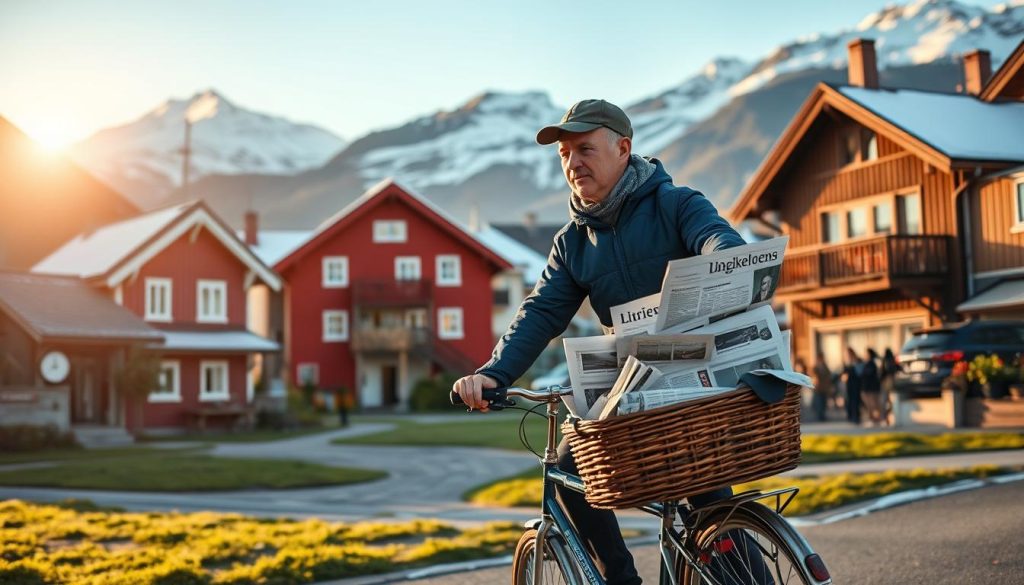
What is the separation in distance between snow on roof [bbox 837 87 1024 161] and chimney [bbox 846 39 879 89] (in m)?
0.98

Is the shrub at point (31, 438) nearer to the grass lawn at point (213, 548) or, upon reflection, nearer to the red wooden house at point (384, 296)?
the grass lawn at point (213, 548)

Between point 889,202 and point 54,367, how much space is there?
2125cm

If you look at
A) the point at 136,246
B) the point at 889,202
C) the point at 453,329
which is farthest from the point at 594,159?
the point at 453,329

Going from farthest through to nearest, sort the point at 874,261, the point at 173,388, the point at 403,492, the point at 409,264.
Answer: the point at 409,264 < the point at 173,388 < the point at 874,261 < the point at 403,492

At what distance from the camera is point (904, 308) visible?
30.4 metres

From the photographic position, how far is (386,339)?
53812mm

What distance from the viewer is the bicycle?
3.56m

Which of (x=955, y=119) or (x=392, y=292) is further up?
(x=955, y=119)

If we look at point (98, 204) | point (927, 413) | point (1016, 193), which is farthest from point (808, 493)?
point (98, 204)

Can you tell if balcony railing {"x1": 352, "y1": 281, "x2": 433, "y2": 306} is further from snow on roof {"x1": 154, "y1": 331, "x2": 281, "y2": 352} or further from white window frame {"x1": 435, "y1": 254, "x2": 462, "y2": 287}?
snow on roof {"x1": 154, "y1": 331, "x2": 281, "y2": 352}

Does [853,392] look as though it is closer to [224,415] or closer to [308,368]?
[224,415]

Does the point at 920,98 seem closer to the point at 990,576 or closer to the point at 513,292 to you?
the point at 990,576

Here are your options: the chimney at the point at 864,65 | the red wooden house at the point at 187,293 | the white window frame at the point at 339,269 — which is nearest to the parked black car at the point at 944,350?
the chimney at the point at 864,65

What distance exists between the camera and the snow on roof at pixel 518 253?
221ft
